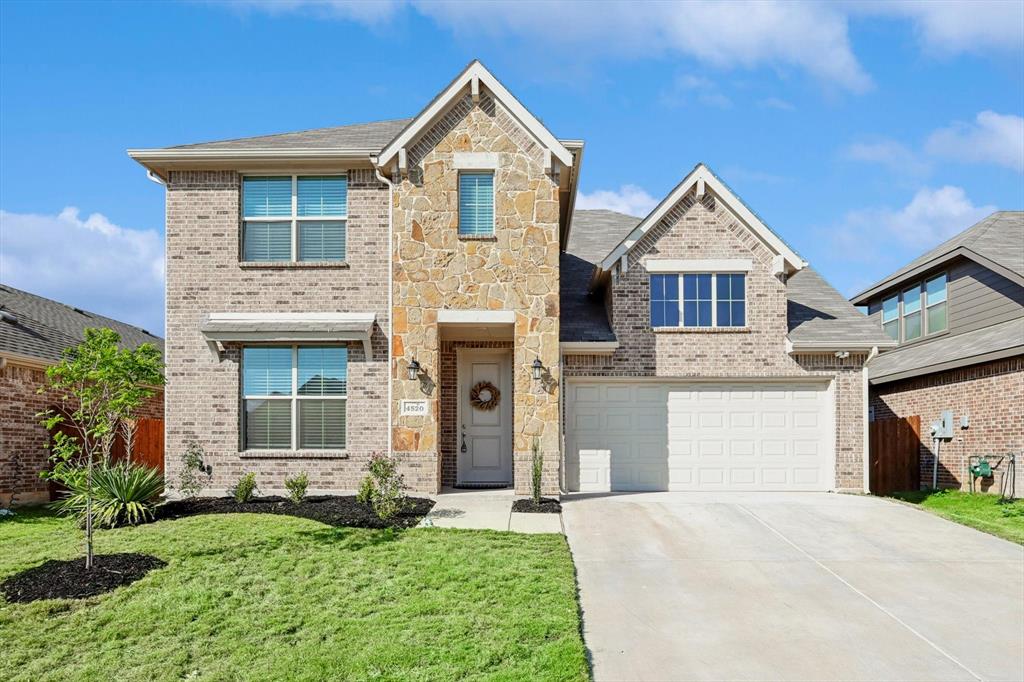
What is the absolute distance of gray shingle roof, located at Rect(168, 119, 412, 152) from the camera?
14859 millimetres

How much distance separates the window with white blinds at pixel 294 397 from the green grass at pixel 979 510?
10.3m

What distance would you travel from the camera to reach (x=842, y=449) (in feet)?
51.3

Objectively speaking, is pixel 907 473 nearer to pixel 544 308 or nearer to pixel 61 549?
pixel 544 308

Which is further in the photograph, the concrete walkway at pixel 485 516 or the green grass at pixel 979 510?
the green grass at pixel 979 510

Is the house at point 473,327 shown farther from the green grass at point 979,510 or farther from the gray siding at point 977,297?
the gray siding at point 977,297

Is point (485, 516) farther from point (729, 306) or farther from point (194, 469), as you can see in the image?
point (729, 306)

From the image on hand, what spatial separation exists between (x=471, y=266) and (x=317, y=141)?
13.0ft

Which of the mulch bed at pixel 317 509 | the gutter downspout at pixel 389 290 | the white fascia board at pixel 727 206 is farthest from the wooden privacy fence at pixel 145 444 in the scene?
the white fascia board at pixel 727 206

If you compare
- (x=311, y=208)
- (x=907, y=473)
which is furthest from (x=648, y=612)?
(x=907, y=473)

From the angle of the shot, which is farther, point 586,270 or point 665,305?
point 586,270

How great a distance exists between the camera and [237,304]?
1493 centimetres

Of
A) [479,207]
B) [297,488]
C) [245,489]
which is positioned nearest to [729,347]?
[479,207]

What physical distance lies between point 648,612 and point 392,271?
8147 millimetres

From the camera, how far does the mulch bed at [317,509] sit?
11.6 m
